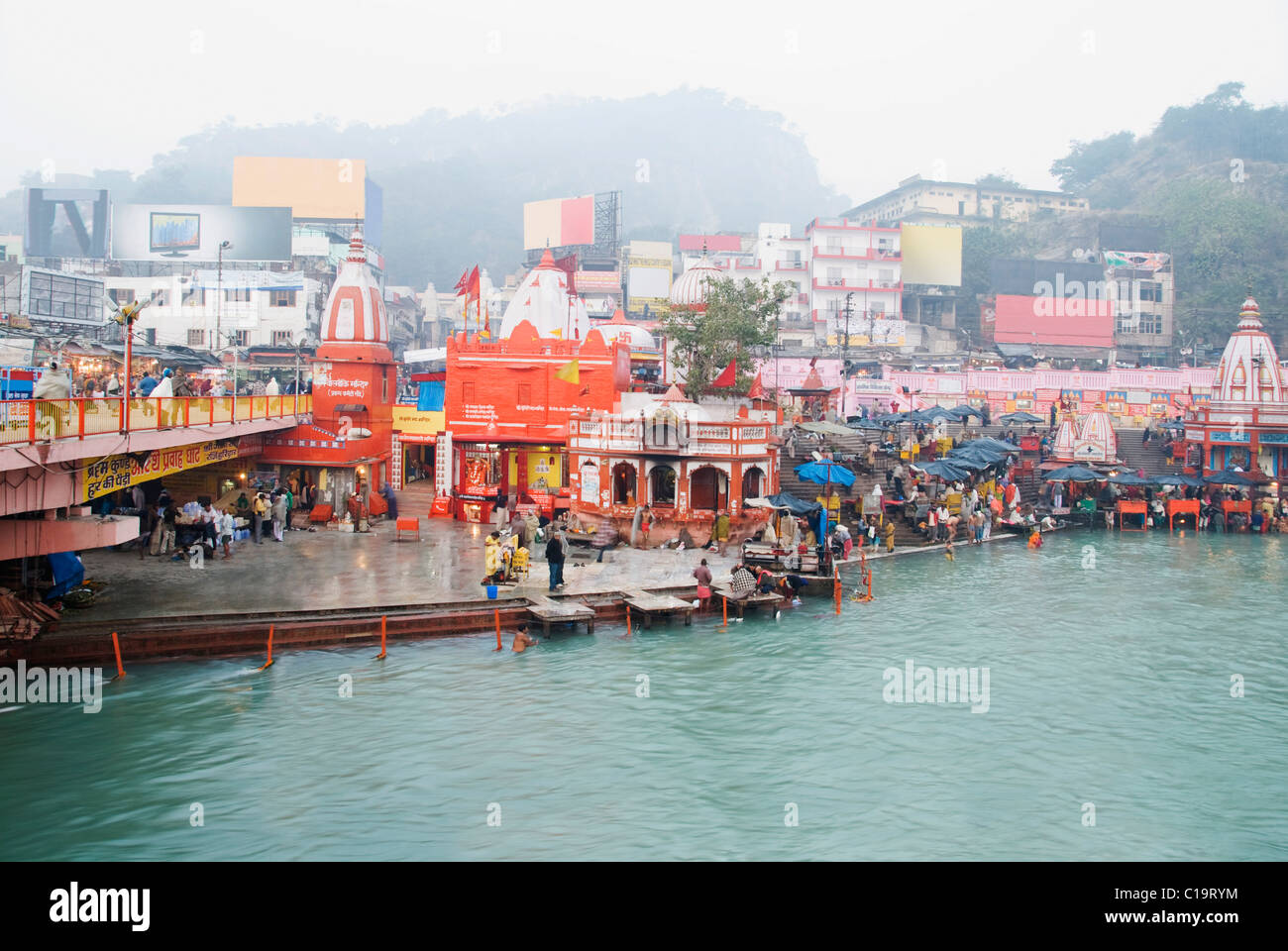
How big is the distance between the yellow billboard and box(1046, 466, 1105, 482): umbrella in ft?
170

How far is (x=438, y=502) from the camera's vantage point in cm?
3128

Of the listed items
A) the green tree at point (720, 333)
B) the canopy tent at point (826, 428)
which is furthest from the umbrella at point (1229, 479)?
the green tree at point (720, 333)

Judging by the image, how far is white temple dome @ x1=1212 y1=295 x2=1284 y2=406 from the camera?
133 ft

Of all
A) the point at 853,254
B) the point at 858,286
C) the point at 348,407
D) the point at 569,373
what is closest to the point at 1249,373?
the point at 569,373

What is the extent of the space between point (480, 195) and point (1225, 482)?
112 meters

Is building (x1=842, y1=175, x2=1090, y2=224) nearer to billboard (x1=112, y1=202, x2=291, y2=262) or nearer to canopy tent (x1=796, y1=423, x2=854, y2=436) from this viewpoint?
billboard (x1=112, y1=202, x2=291, y2=262)

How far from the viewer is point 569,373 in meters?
30.8

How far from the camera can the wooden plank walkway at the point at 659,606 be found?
19734mm

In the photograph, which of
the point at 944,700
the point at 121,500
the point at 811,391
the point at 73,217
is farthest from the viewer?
the point at 73,217

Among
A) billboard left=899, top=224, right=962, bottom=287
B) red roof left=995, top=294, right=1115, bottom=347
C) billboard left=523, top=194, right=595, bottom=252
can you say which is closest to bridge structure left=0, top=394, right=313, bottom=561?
red roof left=995, top=294, right=1115, bottom=347

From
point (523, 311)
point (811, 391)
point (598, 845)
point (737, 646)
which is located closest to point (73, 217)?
point (523, 311)

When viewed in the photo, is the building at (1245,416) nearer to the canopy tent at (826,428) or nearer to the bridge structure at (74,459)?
the canopy tent at (826,428)

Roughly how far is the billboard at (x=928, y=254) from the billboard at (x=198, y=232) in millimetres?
43275
